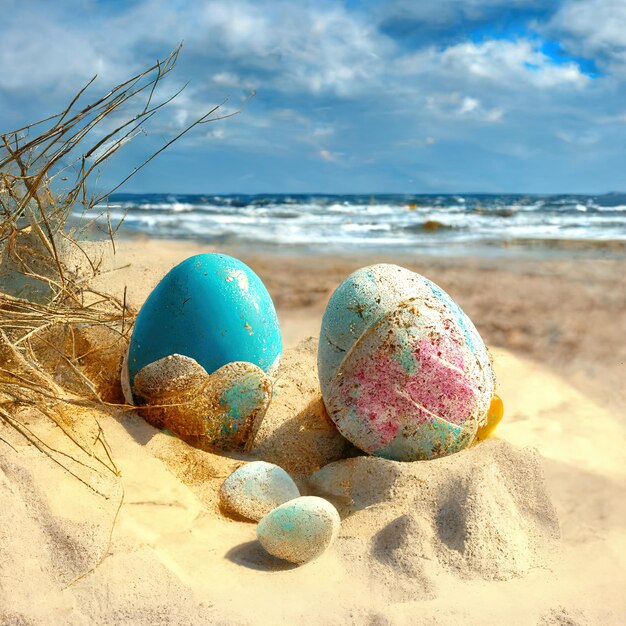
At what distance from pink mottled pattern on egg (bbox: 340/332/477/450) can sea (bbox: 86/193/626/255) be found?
914cm

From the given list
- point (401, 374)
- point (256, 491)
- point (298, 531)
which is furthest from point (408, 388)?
point (298, 531)

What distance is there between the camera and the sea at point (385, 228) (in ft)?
50.6

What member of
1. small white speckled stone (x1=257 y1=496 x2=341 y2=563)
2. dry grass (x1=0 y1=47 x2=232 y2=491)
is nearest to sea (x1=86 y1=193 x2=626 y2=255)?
dry grass (x1=0 y1=47 x2=232 y2=491)

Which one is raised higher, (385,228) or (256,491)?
(385,228)

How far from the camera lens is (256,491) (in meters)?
3.09

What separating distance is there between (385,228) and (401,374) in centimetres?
1675

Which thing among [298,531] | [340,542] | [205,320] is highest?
[205,320]

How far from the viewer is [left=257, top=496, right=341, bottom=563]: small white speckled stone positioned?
259cm

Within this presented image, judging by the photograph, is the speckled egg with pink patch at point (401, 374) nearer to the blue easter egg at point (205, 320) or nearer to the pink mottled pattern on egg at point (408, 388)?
the pink mottled pattern on egg at point (408, 388)

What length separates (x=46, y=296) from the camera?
4.36 metres

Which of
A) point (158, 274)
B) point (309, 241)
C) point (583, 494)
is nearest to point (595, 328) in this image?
point (583, 494)

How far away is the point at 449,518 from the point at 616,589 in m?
0.64

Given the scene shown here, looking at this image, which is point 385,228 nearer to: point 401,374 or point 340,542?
point 401,374

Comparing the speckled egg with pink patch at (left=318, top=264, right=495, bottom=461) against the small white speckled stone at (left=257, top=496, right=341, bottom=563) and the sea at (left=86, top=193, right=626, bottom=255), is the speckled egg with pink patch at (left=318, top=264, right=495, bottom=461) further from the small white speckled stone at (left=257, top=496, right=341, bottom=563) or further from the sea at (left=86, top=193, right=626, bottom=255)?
the sea at (left=86, top=193, right=626, bottom=255)
